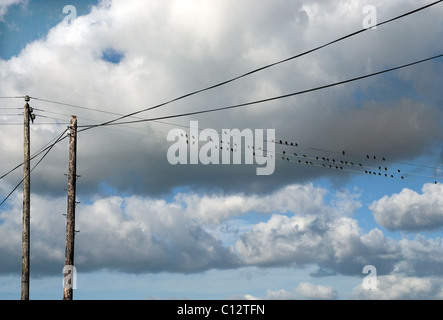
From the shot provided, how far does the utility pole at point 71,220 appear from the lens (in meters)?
21.1

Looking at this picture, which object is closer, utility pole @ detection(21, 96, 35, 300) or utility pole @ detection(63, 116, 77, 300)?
utility pole @ detection(63, 116, 77, 300)

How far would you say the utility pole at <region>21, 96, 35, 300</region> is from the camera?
24.5 metres

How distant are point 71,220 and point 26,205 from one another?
459 centimetres

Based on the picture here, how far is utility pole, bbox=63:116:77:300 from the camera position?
69.1 feet

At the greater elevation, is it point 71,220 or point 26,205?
point 26,205

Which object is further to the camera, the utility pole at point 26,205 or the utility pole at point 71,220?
the utility pole at point 26,205

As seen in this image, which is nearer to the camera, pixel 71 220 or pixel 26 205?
pixel 71 220

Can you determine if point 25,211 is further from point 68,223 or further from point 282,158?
point 282,158

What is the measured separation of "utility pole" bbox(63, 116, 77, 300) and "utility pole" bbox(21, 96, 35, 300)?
3901mm

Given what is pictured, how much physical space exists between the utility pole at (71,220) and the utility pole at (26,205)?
390 cm

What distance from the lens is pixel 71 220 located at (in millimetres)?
22172
